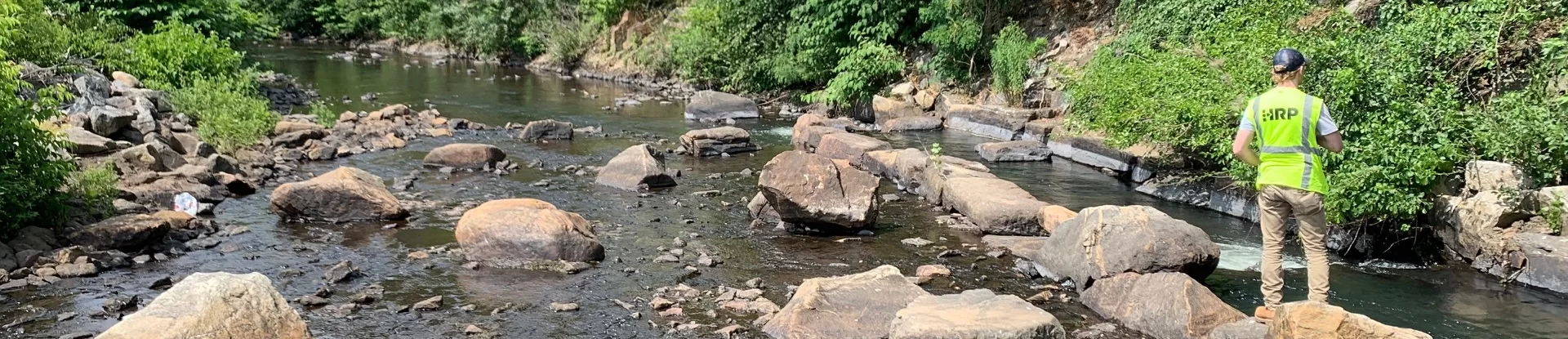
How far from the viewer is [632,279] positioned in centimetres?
853

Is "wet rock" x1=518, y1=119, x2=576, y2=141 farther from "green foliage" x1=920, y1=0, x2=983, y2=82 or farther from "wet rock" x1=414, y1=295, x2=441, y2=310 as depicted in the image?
"wet rock" x1=414, y1=295, x2=441, y2=310

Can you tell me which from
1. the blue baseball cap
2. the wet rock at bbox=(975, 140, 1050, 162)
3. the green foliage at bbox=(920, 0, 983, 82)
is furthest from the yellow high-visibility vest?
Answer: the green foliage at bbox=(920, 0, 983, 82)

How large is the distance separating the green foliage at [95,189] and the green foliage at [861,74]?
13390mm

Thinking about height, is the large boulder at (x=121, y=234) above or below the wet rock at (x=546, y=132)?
below

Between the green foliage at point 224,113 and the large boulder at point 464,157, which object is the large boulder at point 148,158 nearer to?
the green foliage at point 224,113

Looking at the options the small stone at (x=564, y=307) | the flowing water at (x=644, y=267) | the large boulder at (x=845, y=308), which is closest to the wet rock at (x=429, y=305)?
the flowing water at (x=644, y=267)

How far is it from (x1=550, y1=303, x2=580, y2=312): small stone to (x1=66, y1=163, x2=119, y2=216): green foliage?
4.87m

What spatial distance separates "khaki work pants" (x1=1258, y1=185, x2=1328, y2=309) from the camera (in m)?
6.38

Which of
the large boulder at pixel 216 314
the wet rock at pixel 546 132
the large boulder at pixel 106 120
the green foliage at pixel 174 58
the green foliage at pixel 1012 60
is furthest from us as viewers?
the green foliage at pixel 1012 60

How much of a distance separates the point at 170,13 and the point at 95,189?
1322 centimetres

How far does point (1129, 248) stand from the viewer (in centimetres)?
798

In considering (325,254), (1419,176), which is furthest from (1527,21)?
(325,254)

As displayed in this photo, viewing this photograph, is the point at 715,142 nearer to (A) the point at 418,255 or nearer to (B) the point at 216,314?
(A) the point at 418,255

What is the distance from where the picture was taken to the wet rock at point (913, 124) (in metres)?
18.7
